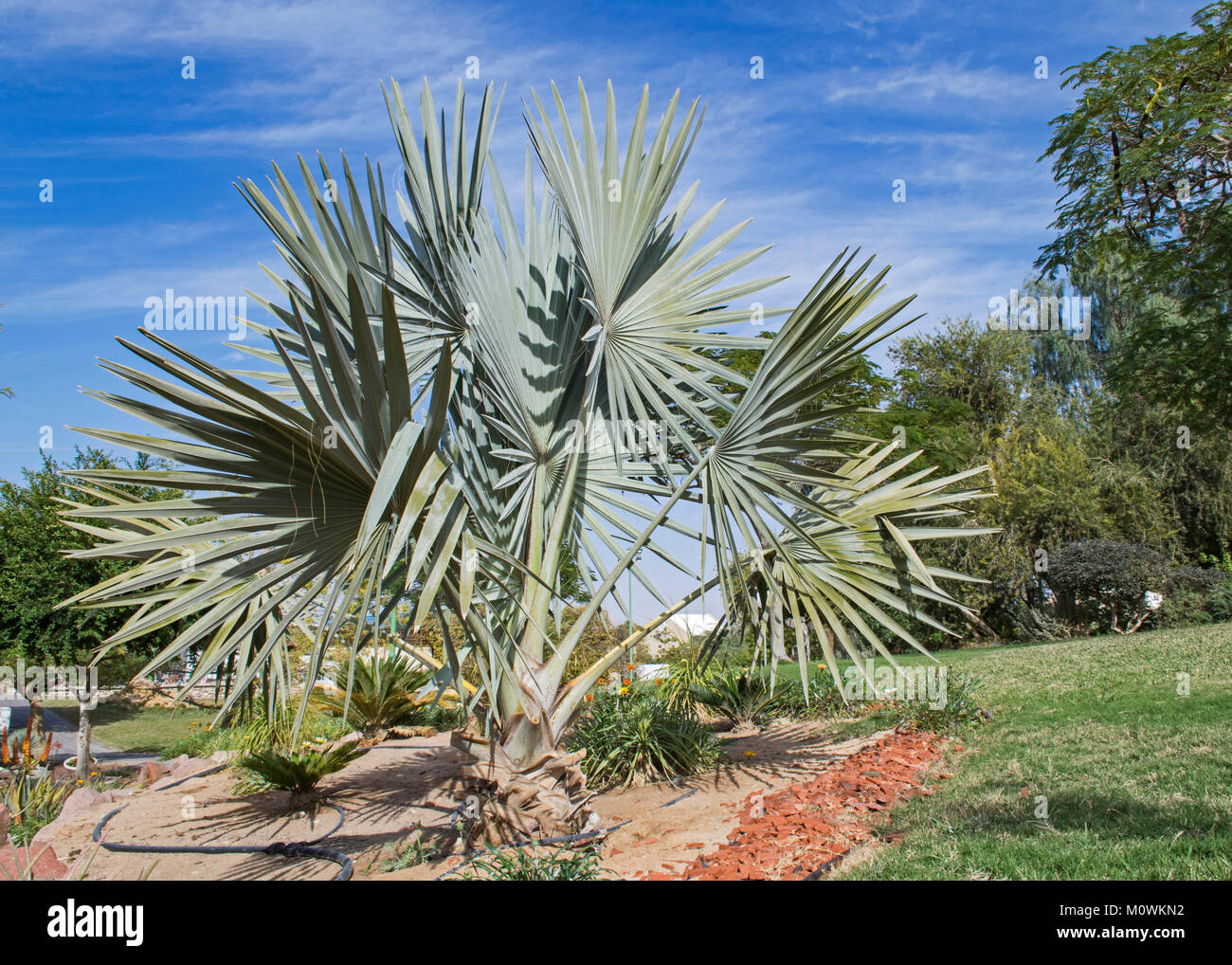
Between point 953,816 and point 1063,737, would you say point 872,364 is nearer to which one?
point 1063,737

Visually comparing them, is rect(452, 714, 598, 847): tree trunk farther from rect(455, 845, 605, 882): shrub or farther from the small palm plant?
the small palm plant

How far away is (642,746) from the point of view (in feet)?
24.9

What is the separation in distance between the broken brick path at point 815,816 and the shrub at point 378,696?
265 inches

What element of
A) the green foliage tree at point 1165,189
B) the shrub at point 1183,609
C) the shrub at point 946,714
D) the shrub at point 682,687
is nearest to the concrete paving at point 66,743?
the shrub at point 682,687

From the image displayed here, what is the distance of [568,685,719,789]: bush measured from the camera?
7500 mm

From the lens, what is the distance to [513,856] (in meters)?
4.91

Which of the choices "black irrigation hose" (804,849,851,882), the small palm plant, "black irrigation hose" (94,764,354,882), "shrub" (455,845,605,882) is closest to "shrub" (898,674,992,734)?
the small palm plant

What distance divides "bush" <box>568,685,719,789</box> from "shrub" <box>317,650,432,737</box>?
14.6 ft

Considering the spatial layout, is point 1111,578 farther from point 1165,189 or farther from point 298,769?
point 298,769

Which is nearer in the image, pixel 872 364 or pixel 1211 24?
pixel 1211 24
